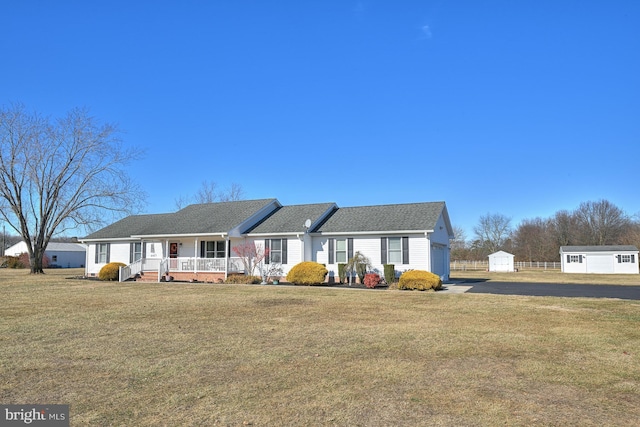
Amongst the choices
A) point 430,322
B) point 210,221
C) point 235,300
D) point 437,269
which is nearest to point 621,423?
point 430,322

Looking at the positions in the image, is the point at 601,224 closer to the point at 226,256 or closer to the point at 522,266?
the point at 522,266

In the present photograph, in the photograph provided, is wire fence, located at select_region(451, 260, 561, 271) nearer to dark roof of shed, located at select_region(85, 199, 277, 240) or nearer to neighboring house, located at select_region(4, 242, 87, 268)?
dark roof of shed, located at select_region(85, 199, 277, 240)

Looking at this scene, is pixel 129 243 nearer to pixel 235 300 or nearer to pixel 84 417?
pixel 235 300

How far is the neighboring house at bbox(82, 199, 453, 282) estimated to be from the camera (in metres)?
22.1

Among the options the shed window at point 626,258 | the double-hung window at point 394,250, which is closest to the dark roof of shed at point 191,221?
the double-hung window at point 394,250

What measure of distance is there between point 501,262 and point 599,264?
9175mm

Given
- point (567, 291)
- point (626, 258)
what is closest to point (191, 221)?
point (567, 291)

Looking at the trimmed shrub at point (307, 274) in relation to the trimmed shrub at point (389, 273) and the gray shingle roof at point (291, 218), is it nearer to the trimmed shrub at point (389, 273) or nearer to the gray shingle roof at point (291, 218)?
the gray shingle roof at point (291, 218)

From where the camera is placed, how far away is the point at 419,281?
1858 cm

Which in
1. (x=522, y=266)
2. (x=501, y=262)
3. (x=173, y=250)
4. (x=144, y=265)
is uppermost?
(x=173, y=250)

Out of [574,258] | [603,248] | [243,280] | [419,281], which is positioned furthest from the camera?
[574,258]

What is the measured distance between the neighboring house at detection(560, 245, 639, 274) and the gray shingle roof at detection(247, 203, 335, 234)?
2968cm

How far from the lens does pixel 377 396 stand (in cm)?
470

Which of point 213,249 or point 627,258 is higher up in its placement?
point 213,249
